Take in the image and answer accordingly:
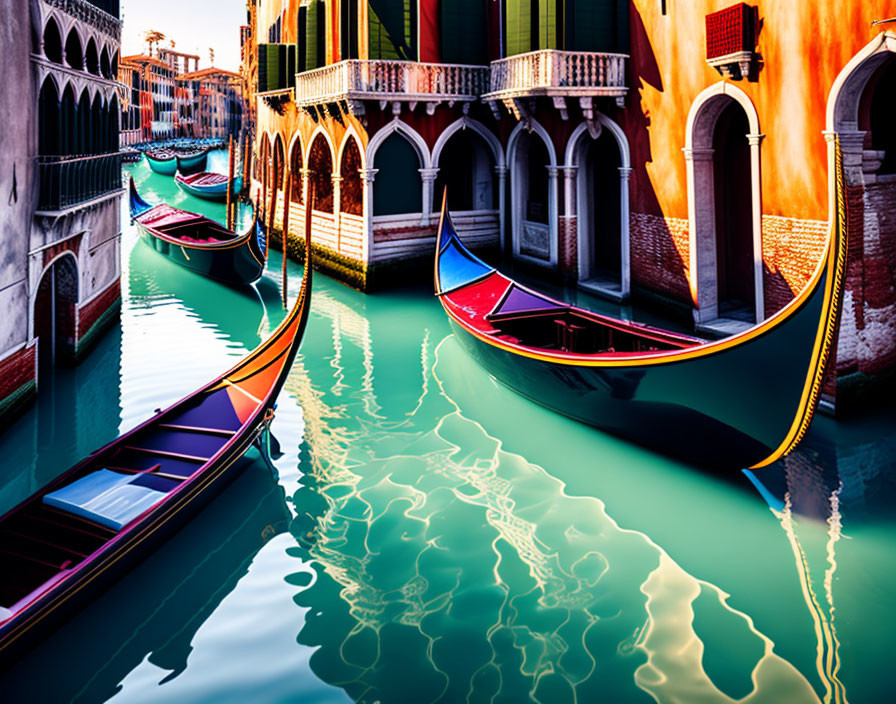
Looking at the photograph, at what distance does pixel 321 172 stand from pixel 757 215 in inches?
360

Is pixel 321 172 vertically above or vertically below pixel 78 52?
below

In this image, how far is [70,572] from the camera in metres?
3.85

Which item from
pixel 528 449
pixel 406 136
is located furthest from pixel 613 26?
pixel 528 449

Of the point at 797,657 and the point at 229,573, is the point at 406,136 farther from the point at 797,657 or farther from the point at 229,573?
the point at 797,657

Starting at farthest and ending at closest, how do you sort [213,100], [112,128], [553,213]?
[213,100] → [553,213] → [112,128]

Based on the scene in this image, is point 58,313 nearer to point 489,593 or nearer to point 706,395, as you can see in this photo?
point 489,593

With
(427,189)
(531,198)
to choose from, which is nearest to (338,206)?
(427,189)

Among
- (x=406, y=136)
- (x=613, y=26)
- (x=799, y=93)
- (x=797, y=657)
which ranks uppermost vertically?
(x=613, y=26)

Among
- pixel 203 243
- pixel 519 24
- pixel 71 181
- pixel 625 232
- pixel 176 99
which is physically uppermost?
pixel 176 99

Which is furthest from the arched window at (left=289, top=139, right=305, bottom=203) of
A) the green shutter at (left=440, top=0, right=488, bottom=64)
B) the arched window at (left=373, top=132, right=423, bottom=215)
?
the green shutter at (left=440, top=0, right=488, bottom=64)

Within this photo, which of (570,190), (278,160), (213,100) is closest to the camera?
(570,190)

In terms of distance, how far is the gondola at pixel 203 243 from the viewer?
40.9 feet

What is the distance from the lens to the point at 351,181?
13.1m

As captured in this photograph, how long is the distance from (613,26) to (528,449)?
22.2ft
